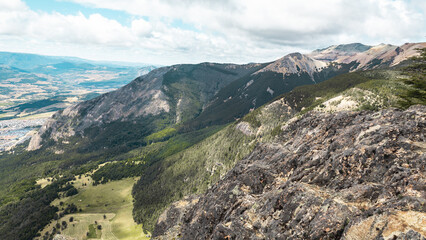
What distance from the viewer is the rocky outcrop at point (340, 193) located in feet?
80.6

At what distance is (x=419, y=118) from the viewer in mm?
42906

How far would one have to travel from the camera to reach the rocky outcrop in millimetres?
24562

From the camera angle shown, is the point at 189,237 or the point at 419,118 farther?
the point at 189,237

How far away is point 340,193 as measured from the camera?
1286 inches

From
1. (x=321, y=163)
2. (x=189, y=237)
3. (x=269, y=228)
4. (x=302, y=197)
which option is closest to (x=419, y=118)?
(x=321, y=163)

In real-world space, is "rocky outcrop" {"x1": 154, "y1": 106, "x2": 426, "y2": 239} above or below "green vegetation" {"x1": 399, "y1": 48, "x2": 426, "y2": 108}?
below

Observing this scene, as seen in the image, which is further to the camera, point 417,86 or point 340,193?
point 417,86

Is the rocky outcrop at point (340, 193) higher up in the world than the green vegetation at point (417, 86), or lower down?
lower down

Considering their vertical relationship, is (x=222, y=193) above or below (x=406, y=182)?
below

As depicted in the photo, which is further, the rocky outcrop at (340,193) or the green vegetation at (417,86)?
the green vegetation at (417,86)

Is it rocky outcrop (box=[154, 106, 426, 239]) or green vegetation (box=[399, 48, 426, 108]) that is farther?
green vegetation (box=[399, 48, 426, 108])

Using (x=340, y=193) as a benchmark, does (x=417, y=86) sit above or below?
above

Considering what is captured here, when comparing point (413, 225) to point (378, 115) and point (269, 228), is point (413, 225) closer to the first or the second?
point (269, 228)

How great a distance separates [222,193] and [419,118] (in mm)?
46737
